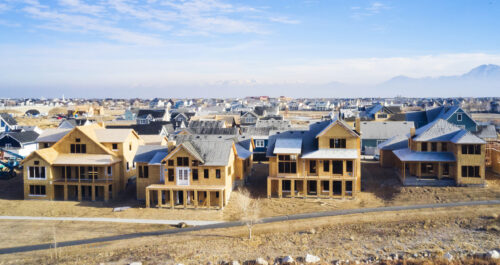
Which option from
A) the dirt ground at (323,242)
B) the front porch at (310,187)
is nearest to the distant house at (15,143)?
the dirt ground at (323,242)

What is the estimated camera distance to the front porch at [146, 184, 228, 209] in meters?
42.7

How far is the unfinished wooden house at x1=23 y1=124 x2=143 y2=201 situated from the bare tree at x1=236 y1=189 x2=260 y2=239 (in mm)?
15290

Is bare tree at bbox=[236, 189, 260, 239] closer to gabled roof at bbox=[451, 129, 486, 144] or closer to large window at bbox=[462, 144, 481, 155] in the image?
gabled roof at bbox=[451, 129, 486, 144]

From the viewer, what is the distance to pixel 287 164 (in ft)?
150

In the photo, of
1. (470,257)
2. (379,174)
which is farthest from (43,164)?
(470,257)

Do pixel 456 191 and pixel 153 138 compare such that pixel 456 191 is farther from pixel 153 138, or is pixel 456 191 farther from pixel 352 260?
pixel 153 138

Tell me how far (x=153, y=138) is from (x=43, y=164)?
16438mm

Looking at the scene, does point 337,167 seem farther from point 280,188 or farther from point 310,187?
point 280,188

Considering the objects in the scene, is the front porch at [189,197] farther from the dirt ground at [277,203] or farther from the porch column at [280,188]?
the porch column at [280,188]

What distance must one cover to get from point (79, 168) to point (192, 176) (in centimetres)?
1439

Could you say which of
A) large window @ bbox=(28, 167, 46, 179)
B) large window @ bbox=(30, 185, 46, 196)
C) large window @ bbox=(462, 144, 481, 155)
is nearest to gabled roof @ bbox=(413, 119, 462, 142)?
large window @ bbox=(462, 144, 481, 155)

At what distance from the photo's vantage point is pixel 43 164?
4747cm

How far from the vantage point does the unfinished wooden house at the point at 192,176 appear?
43281 millimetres

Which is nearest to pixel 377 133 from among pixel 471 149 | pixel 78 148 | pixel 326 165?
pixel 471 149
